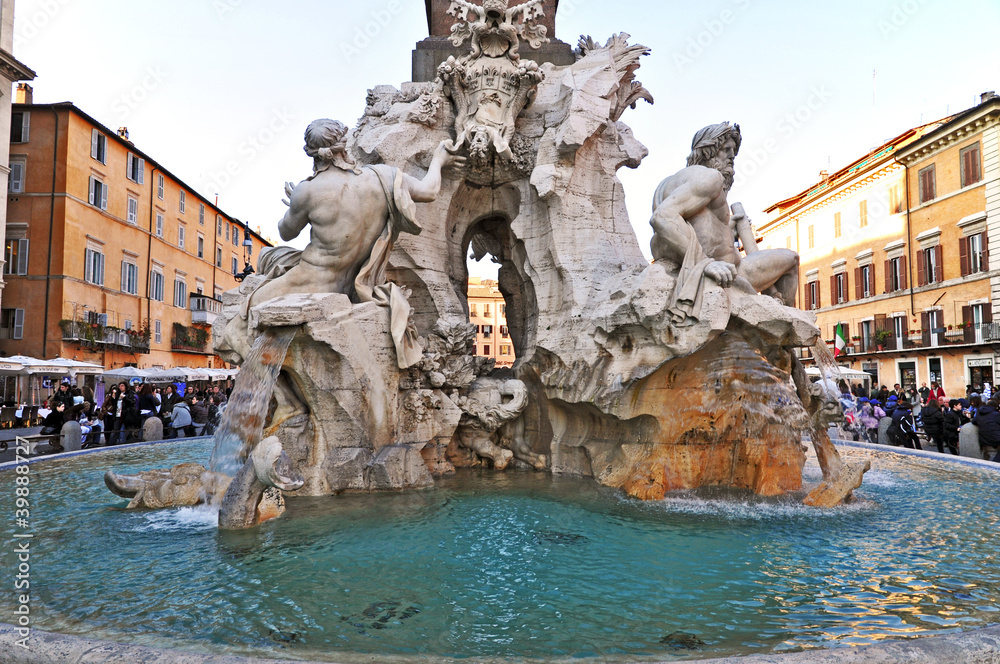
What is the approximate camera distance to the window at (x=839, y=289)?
108ft

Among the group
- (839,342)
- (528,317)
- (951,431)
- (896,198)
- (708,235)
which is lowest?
(951,431)

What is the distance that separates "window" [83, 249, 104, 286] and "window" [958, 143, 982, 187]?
1302 inches

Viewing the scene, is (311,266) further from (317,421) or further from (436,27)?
(436,27)

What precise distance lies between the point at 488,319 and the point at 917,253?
31952 mm

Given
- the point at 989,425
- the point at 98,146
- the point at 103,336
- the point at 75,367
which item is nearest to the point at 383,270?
the point at 989,425

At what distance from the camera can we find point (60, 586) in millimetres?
3422

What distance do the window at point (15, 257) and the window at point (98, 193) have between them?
289 cm

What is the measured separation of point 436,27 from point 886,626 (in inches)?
327

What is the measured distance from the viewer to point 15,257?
24.4 m

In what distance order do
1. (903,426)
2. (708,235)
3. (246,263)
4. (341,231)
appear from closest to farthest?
(708,235)
(341,231)
(903,426)
(246,263)

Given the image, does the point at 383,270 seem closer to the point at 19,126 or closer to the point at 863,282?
the point at 19,126

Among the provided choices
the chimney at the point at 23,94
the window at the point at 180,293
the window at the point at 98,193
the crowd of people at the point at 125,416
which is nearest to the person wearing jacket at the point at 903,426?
the crowd of people at the point at 125,416

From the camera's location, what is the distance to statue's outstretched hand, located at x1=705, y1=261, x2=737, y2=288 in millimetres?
5270

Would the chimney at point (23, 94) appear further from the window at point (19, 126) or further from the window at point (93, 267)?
the window at point (93, 267)
